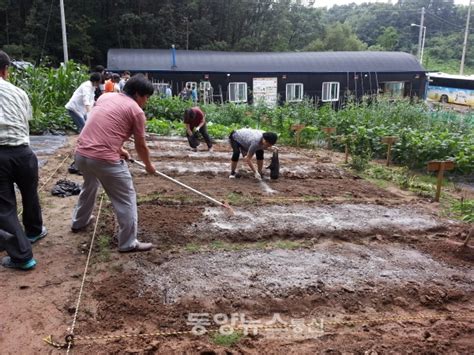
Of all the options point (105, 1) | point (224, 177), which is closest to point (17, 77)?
point (224, 177)

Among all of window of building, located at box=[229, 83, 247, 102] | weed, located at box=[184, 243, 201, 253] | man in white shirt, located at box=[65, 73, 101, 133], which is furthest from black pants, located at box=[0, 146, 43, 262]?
window of building, located at box=[229, 83, 247, 102]

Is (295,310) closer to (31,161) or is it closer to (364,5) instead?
(31,161)

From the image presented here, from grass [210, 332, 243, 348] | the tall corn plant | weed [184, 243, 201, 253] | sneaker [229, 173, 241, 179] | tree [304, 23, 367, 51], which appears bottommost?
sneaker [229, 173, 241, 179]

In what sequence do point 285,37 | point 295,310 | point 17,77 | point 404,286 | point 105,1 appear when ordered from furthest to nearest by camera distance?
point 285,37, point 105,1, point 17,77, point 404,286, point 295,310

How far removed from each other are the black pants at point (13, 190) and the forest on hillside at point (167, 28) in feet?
85.3

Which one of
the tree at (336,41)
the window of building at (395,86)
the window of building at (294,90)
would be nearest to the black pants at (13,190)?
the window of building at (294,90)

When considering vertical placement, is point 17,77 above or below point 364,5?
below

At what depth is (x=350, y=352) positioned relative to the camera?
286 cm

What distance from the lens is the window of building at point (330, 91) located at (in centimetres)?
2403

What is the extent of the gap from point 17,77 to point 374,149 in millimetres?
10228

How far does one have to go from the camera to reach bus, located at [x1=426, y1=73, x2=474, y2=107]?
2787 centimetres

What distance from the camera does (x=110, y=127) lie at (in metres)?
3.85

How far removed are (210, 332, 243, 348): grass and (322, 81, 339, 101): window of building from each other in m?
22.3

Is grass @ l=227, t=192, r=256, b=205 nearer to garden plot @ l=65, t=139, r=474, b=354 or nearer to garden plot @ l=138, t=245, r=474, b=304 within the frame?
garden plot @ l=65, t=139, r=474, b=354
